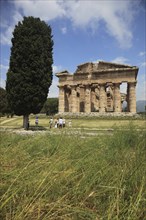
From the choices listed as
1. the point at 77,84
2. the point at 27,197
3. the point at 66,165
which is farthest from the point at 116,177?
the point at 77,84

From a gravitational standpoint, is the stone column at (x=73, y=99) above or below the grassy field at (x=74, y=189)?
above

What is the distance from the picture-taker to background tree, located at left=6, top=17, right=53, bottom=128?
1994 centimetres

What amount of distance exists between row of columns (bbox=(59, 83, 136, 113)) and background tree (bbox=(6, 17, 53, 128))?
1948 cm

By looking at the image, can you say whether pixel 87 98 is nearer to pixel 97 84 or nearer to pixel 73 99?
pixel 73 99

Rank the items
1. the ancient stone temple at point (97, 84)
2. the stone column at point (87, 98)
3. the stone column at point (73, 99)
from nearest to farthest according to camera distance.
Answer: the ancient stone temple at point (97, 84)
the stone column at point (87, 98)
the stone column at point (73, 99)

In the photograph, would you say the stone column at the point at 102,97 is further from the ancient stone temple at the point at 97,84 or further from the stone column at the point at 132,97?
the stone column at the point at 132,97

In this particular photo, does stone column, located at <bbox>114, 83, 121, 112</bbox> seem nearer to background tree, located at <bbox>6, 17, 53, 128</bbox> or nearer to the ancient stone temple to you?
the ancient stone temple

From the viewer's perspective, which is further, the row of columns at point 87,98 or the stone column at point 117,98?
the stone column at point 117,98

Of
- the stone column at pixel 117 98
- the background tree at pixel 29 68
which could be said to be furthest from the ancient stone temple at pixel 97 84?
the background tree at pixel 29 68

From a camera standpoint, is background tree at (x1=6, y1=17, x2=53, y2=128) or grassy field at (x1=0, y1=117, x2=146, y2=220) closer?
grassy field at (x1=0, y1=117, x2=146, y2=220)

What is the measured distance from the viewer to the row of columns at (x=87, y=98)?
37688 millimetres

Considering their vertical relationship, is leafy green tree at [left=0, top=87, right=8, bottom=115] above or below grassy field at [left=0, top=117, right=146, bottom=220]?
above

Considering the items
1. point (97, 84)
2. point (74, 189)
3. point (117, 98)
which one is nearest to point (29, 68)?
point (74, 189)

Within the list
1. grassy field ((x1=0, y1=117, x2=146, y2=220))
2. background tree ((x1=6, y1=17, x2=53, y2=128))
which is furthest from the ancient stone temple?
grassy field ((x1=0, y1=117, x2=146, y2=220))
